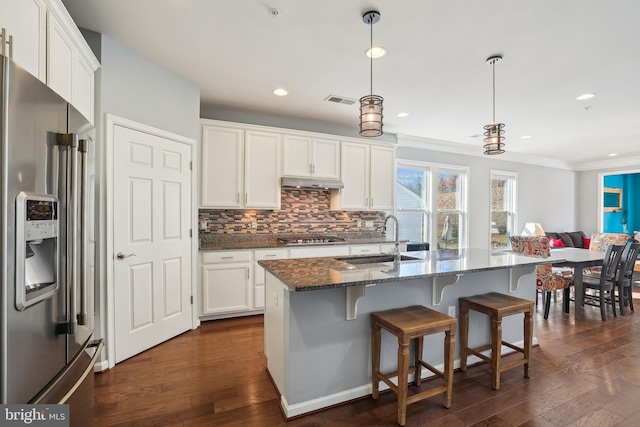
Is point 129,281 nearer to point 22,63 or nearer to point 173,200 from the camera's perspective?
point 173,200

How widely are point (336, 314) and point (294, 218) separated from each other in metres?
2.61

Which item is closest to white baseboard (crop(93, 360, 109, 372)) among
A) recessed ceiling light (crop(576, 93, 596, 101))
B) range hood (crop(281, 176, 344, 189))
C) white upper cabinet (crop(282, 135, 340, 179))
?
range hood (crop(281, 176, 344, 189))

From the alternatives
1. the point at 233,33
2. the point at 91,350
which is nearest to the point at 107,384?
the point at 91,350

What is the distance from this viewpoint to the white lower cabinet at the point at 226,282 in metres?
3.51

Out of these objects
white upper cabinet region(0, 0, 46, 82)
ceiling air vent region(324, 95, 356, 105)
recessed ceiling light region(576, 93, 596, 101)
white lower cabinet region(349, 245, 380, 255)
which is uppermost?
ceiling air vent region(324, 95, 356, 105)

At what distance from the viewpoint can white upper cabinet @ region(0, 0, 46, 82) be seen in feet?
4.51

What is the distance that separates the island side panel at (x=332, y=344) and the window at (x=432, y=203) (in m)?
3.39

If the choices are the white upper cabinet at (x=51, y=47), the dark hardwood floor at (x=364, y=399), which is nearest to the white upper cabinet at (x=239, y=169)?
the white upper cabinet at (x=51, y=47)

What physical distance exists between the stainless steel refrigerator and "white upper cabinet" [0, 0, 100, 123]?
1.88ft

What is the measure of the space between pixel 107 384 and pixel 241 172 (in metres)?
2.49

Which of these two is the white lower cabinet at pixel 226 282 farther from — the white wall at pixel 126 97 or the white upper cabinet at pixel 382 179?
the white upper cabinet at pixel 382 179

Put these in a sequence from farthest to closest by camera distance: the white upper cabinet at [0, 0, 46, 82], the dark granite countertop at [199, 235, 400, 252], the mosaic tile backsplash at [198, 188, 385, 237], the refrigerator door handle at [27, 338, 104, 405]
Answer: the mosaic tile backsplash at [198, 188, 385, 237]
the dark granite countertop at [199, 235, 400, 252]
the white upper cabinet at [0, 0, 46, 82]
the refrigerator door handle at [27, 338, 104, 405]

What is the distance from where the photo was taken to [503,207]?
6.81 meters

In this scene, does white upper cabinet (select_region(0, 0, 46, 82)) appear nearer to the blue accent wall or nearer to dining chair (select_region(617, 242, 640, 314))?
dining chair (select_region(617, 242, 640, 314))
